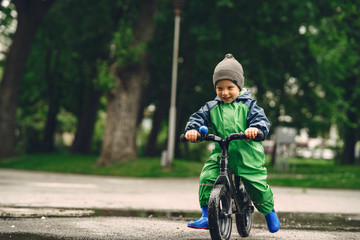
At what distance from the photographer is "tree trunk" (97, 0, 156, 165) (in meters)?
17.7

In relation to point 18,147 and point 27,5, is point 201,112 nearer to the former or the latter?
point 27,5

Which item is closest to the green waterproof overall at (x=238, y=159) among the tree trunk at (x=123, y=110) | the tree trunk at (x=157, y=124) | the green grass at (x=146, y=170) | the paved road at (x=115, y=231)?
the paved road at (x=115, y=231)

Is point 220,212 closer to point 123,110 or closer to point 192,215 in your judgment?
point 192,215

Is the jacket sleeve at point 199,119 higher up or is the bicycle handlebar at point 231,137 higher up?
the jacket sleeve at point 199,119

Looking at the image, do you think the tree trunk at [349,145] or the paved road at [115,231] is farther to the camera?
the tree trunk at [349,145]

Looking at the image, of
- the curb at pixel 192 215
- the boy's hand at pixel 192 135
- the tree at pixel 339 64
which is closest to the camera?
the boy's hand at pixel 192 135

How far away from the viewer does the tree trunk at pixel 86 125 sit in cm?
2725

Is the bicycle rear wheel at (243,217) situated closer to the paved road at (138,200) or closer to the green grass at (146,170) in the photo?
the paved road at (138,200)

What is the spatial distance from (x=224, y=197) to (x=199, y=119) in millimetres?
746

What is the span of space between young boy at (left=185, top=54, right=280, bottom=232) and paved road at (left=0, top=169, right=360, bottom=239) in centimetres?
57

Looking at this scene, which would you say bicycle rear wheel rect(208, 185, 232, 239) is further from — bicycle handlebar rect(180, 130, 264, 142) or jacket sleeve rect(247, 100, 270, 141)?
jacket sleeve rect(247, 100, 270, 141)

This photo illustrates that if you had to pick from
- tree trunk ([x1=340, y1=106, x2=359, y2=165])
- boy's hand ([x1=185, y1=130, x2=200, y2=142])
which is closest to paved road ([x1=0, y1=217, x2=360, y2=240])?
boy's hand ([x1=185, y1=130, x2=200, y2=142])

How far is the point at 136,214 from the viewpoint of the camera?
662 cm

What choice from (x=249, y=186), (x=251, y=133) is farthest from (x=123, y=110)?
(x=251, y=133)
